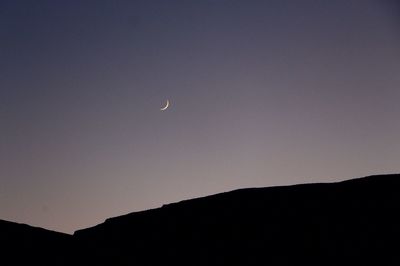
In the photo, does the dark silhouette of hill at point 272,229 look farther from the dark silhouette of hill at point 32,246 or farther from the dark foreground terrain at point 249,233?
the dark silhouette of hill at point 32,246

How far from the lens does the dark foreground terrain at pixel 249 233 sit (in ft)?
32.7

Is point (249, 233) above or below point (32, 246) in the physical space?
below

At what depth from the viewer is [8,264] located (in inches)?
427

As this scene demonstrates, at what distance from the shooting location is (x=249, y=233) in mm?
11242

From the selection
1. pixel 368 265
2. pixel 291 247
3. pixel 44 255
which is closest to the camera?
pixel 368 265

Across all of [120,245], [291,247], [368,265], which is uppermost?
[120,245]

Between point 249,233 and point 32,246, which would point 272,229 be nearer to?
point 249,233

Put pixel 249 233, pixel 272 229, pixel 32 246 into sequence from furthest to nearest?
pixel 32 246 → pixel 249 233 → pixel 272 229

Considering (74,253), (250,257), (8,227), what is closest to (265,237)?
(250,257)

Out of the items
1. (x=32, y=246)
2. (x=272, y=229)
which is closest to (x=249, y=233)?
(x=272, y=229)

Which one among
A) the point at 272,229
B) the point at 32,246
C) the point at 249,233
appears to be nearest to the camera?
the point at 272,229

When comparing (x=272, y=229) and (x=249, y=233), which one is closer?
(x=272, y=229)

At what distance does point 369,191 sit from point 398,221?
1.17m

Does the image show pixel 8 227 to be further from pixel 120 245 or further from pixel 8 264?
pixel 120 245
